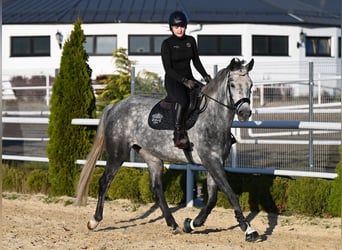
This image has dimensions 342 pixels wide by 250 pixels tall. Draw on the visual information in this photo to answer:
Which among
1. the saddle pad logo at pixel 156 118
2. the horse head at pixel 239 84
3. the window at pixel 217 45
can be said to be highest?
the window at pixel 217 45

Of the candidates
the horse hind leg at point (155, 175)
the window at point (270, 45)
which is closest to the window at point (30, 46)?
the window at point (270, 45)

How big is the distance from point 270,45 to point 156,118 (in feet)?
97.3

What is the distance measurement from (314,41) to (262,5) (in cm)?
325

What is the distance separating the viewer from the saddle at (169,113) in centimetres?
906

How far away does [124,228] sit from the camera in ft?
32.6

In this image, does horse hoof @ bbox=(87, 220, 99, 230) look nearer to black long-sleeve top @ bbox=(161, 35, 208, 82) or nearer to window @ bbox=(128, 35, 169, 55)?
black long-sleeve top @ bbox=(161, 35, 208, 82)

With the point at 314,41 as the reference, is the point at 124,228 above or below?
below

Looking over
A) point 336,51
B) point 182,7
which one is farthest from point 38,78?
point 336,51

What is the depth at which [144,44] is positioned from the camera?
125 feet

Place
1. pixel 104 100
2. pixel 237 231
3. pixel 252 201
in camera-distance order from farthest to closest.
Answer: pixel 104 100
pixel 252 201
pixel 237 231

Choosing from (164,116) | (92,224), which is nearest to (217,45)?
(164,116)

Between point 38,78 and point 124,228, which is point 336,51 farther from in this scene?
point 124,228

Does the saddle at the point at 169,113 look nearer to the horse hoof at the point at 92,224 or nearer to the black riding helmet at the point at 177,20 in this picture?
the black riding helmet at the point at 177,20

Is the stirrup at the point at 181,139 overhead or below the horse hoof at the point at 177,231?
overhead
